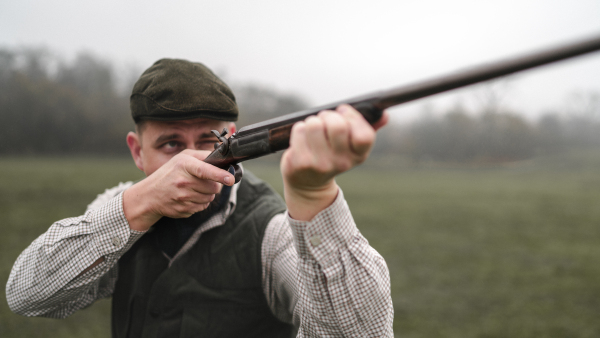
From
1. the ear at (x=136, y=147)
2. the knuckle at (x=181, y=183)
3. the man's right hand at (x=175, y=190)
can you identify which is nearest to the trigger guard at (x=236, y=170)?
the man's right hand at (x=175, y=190)

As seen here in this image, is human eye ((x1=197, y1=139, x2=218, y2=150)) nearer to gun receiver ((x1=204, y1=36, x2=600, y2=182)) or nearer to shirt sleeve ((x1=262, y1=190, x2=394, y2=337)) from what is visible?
gun receiver ((x1=204, y1=36, x2=600, y2=182))

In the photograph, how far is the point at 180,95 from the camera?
200 cm

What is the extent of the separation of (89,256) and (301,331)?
1.15 meters

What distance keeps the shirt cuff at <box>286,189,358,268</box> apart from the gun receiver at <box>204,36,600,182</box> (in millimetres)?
329

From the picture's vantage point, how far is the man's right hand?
1.69m

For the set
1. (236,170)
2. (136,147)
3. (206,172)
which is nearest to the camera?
(206,172)

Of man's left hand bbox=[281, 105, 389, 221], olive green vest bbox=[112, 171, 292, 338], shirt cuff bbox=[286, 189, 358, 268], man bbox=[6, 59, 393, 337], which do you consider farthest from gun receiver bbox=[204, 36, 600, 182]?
olive green vest bbox=[112, 171, 292, 338]

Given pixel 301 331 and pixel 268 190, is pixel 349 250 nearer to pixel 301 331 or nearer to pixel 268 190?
pixel 301 331

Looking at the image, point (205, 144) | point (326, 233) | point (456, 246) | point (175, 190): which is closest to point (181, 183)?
point (175, 190)

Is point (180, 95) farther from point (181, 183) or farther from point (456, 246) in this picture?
point (456, 246)

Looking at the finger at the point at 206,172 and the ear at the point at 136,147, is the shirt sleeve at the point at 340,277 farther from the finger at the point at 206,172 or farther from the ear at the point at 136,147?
the ear at the point at 136,147

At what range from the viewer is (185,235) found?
215cm

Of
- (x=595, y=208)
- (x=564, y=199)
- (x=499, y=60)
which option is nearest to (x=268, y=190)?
(x=499, y=60)

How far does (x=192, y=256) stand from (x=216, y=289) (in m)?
0.24
